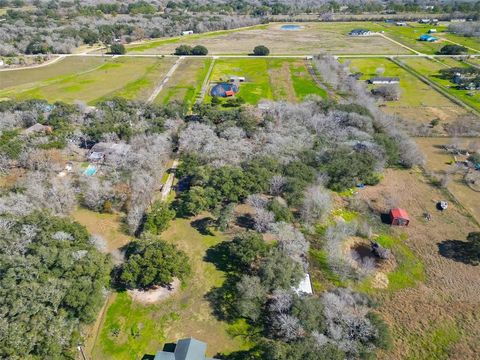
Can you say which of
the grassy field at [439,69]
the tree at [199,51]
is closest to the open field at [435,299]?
the grassy field at [439,69]

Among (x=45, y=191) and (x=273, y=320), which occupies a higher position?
(x=45, y=191)

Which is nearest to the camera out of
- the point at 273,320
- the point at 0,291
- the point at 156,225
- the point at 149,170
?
the point at 0,291

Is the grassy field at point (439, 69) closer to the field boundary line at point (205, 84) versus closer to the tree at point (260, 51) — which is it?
the tree at point (260, 51)

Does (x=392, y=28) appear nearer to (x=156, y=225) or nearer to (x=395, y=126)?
(x=395, y=126)

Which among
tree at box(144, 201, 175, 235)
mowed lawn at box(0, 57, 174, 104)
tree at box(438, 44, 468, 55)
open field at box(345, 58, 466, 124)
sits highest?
mowed lawn at box(0, 57, 174, 104)

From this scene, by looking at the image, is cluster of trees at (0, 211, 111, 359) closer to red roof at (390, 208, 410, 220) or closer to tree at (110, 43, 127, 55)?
red roof at (390, 208, 410, 220)

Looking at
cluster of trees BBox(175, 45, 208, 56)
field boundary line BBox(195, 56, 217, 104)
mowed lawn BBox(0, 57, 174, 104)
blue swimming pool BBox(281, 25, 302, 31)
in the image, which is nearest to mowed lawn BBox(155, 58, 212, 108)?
field boundary line BBox(195, 56, 217, 104)

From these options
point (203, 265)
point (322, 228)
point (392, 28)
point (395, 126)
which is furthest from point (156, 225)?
point (392, 28)

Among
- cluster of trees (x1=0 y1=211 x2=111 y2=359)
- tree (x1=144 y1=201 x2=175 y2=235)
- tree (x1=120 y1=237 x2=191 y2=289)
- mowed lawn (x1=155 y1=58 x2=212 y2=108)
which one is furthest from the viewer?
mowed lawn (x1=155 y1=58 x2=212 y2=108)
